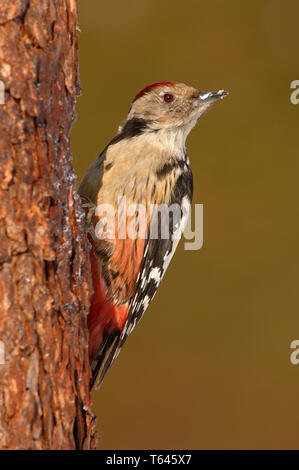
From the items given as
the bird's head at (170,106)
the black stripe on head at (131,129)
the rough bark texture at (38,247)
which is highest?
the bird's head at (170,106)

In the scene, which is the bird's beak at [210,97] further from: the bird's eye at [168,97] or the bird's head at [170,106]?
the bird's eye at [168,97]

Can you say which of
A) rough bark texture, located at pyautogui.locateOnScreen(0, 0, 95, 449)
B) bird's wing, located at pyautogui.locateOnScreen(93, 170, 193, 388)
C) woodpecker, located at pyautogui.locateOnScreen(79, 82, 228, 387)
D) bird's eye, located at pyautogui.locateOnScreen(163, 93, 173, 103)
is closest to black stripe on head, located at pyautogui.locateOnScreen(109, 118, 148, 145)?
woodpecker, located at pyautogui.locateOnScreen(79, 82, 228, 387)

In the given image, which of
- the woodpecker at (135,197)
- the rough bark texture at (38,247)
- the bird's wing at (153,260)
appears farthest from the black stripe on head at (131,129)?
the rough bark texture at (38,247)

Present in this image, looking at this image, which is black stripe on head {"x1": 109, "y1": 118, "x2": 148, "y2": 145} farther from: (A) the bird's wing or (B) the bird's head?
(A) the bird's wing

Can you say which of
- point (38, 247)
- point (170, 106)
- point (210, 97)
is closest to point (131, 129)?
point (170, 106)

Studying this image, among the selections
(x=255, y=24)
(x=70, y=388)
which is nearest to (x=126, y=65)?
(x=255, y=24)

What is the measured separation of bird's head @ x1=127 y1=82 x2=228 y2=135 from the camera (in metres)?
2.92

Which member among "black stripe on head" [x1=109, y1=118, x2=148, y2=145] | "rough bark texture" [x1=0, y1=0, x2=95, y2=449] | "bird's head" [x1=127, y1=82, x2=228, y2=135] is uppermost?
"bird's head" [x1=127, y1=82, x2=228, y2=135]

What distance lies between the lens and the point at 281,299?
4.58 meters

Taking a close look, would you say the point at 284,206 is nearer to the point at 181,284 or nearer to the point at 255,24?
the point at 181,284

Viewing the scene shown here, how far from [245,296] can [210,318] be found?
298mm

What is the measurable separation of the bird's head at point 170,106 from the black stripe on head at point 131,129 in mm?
21

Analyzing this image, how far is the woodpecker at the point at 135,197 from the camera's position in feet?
→ 8.58

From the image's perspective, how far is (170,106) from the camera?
2.96 meters
